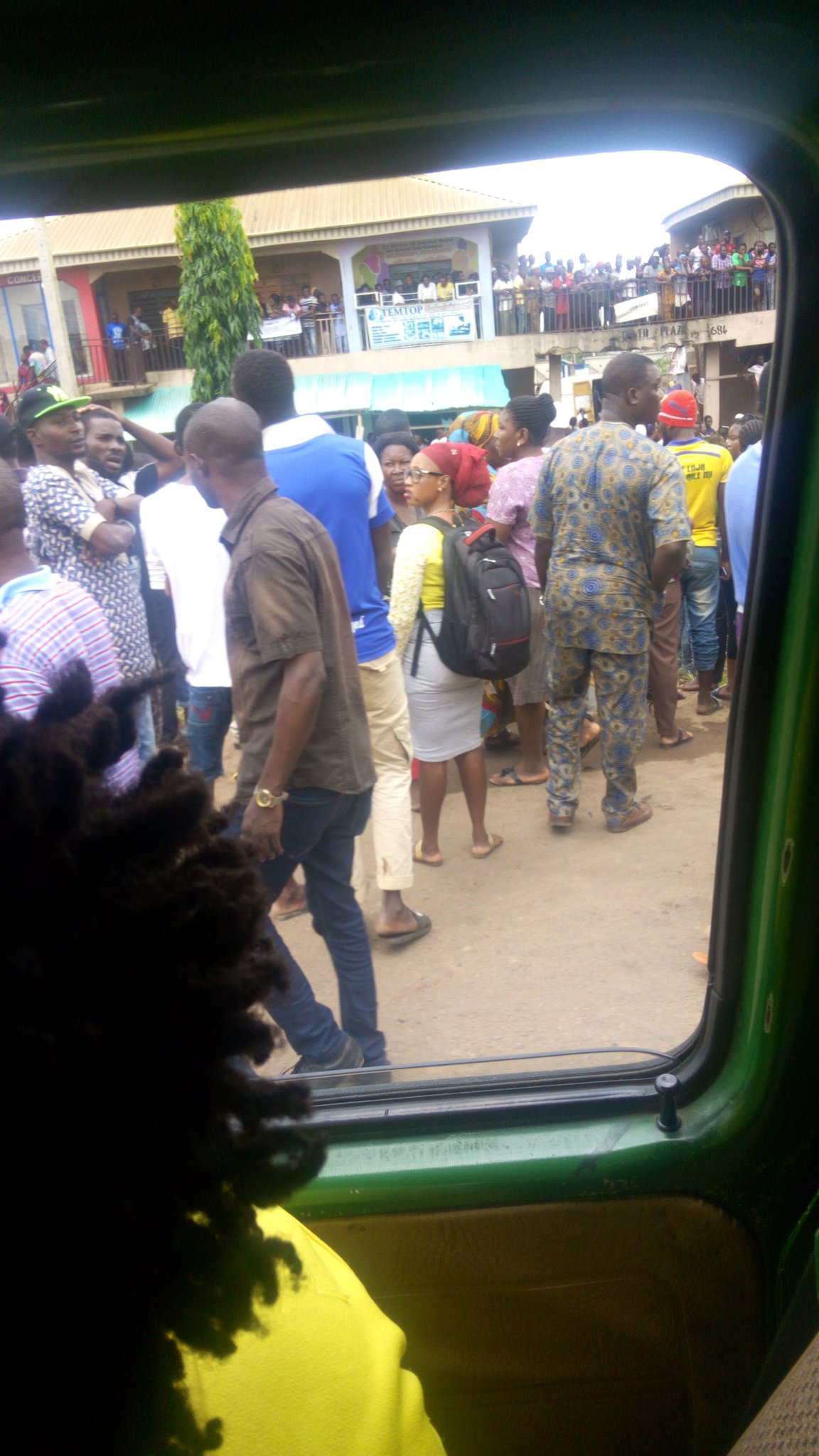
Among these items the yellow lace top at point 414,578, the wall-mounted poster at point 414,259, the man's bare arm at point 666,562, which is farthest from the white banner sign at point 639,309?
the wall-mounted poster at point 414,259

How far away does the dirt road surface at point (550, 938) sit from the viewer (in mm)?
3105

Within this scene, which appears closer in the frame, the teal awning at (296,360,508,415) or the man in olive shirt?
the man in olive shirt

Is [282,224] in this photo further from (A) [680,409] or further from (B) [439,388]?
(A) [680,409]

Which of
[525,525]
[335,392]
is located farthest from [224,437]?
[335,392]

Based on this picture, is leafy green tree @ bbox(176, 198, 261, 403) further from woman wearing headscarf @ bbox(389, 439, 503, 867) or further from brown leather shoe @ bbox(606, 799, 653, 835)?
brown leather shoe @ bbox(606, 799, 653, 835)

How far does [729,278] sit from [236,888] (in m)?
8.02

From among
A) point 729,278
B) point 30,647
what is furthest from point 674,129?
point 729,278

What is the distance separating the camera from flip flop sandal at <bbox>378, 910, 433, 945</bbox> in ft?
12.3

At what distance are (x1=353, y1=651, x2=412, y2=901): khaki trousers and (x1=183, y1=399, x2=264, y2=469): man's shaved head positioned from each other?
95cm

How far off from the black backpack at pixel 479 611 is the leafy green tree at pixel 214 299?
718 centimetres

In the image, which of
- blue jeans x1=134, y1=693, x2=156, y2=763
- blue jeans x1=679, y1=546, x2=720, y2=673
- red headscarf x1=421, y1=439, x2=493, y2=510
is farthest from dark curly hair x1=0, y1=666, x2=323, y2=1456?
blue jeans x1=679, y1=546, x2=720, y2=673

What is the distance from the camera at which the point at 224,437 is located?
2588mm

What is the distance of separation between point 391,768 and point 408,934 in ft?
2.08

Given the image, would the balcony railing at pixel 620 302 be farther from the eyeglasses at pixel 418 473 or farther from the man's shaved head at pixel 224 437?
the man's shaved head at pixel 224 437
